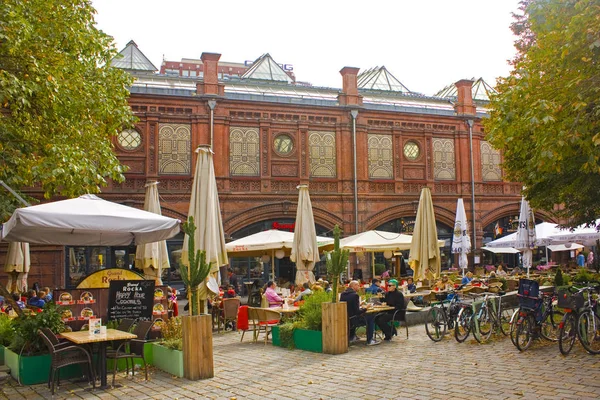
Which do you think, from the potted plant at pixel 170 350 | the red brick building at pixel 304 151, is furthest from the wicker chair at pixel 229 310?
the red brick building at pixel 304 151

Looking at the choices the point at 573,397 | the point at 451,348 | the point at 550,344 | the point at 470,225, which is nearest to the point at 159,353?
the point at 451,348

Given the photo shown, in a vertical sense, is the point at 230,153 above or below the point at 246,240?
above

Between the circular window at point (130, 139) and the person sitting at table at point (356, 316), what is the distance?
16203 millimetres

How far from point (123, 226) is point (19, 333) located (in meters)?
2.33

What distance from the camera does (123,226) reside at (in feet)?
32.6

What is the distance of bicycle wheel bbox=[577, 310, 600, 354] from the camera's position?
9.21 m

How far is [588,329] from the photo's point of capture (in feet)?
30.8

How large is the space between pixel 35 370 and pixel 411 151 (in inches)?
910

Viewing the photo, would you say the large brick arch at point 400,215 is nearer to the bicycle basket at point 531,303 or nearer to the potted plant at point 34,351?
the bicycle basket at point 531,303

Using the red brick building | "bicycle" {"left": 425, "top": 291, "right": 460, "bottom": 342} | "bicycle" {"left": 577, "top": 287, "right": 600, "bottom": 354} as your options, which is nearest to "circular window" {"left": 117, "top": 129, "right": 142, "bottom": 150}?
the red brick building

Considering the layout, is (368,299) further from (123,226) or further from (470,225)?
(470,225)

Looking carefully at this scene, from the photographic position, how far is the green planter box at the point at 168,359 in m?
8.67

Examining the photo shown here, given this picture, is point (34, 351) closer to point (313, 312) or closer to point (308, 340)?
point (308, 340)

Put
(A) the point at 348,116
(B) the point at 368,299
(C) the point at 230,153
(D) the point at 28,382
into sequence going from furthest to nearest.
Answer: (A) the point at 348,116, (C) the point at 230,153, (B) the point at 368,299, (D) the point at 28,382
